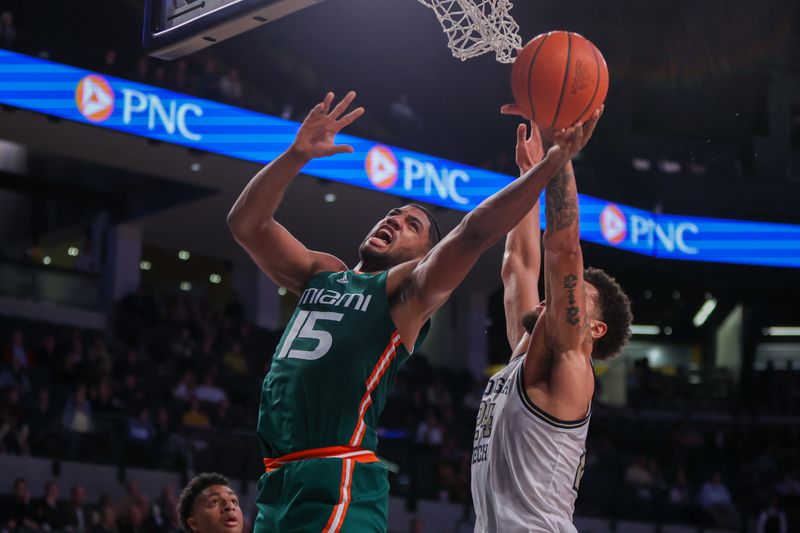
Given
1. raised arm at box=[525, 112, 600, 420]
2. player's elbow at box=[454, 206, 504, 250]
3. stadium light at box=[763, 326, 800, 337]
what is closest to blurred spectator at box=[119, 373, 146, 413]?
raised arm at box=[525, 112, 600, 420]

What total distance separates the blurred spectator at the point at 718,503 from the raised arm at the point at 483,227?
460 inches

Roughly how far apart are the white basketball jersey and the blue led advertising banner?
34.3 ft

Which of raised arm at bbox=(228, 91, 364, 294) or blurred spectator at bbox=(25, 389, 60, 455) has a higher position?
raised arm at bbox=(228, 91, 364, 294)

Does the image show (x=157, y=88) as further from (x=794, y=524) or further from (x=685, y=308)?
(x=685, y=308)

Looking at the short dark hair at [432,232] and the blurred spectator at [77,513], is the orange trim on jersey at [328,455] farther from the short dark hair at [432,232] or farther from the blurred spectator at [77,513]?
the blurred spectator at [77,513]

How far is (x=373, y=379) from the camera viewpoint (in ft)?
11.4

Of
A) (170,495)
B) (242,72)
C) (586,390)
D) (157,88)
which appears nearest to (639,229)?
(242,72)

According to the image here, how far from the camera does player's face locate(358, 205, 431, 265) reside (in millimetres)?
3779

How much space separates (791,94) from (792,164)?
1.83m

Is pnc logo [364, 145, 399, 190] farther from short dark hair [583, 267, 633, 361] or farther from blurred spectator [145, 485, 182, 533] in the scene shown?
short dark hair [583, 267, 633, 361]

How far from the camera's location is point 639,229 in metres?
18.1

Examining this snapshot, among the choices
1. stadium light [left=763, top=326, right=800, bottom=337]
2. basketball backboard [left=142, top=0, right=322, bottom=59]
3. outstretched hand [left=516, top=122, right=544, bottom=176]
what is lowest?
outstretched hand [left=516, top=122, right=544, bottom=176]

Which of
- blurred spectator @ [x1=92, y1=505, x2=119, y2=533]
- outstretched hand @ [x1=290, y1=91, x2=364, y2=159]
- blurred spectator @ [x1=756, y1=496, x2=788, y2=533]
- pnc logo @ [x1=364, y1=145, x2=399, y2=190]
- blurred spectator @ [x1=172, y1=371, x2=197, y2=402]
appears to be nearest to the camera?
outstretched hand @ [x1=290, y1=91, x2=364, y2=159]

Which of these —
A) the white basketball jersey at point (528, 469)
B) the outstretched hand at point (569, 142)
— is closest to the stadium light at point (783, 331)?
the white basketball jersey at point (528, 469)
